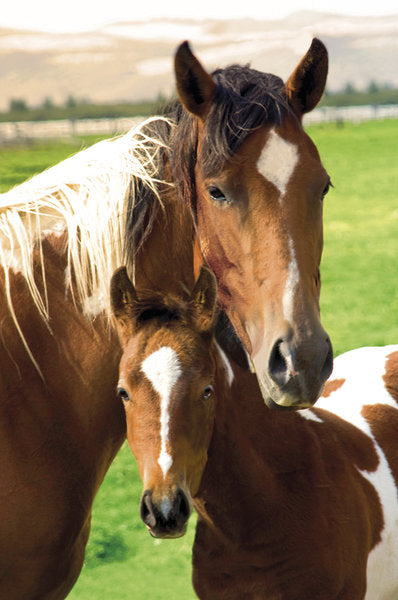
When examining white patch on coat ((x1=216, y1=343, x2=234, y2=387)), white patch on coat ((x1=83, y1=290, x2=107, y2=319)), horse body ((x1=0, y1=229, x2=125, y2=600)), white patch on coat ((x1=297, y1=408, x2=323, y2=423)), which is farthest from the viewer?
white patch on coat ((x1=297, y1=408, x2=323, y2=423))

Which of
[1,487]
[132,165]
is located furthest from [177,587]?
[132,165]

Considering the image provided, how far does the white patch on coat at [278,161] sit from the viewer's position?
2.31 metres

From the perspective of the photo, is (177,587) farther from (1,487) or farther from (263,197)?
(263,197)

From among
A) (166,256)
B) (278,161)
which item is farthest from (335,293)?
(278,161)

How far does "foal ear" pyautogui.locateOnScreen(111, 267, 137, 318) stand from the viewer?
244cm

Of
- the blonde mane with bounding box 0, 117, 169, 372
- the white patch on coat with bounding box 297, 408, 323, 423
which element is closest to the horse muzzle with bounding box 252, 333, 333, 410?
the blonde mane with bounding box 0, 117, 169, 372

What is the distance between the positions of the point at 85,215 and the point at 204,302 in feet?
1.80

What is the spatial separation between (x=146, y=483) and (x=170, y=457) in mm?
101

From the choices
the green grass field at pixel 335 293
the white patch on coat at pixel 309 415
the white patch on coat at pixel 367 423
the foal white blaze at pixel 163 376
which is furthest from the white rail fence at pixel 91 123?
the foal white blaze at pixel 163 376

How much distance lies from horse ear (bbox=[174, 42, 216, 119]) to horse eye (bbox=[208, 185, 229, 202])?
267 millimetres

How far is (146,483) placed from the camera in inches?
87.3

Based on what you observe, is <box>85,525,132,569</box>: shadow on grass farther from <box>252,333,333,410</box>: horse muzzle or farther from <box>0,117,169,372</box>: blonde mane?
<box>252,333,333,410</box>: horse muzzle

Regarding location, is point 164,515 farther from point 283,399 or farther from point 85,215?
point 85,215

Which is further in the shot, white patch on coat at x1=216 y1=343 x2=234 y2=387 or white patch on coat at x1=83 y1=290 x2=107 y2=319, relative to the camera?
white patch on coat at x1=216 y1=343 x2=234 y2=387
